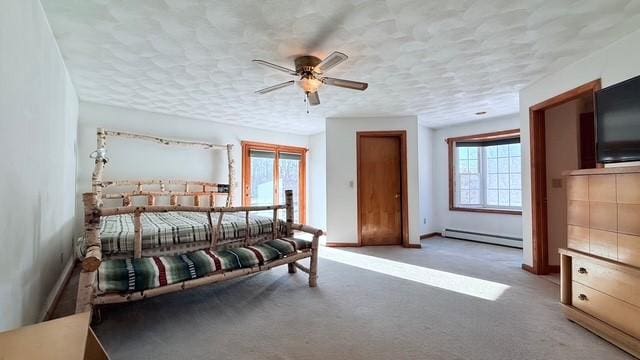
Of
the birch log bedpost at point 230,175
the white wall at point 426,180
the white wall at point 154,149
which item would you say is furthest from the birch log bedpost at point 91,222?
the white wall at point 426,180

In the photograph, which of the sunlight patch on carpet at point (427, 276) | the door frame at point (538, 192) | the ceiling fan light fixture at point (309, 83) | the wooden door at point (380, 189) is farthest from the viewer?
the wooden door at point (380, 189)

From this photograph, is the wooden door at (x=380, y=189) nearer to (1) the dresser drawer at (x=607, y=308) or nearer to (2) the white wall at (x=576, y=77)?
(2) the white wall at (x=576, y=77)

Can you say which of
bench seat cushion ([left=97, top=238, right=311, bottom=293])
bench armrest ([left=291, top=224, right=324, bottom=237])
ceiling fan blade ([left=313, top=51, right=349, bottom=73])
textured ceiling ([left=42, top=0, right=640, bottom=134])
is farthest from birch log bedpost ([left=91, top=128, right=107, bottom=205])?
ceiling fan blade ([left=313, top=51, right=349, bottom=73])

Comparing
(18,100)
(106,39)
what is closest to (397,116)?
(106,39)

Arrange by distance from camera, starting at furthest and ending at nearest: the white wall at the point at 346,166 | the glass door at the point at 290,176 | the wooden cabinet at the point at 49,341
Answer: the glass door at the point at 290,176 < the white wall at the point at 346,166 < the wooden cabinet at the point at 49,341

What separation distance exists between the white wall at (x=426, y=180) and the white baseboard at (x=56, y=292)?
5478mm

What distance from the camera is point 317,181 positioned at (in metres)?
6.51

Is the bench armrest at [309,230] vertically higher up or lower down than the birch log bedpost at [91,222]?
lower down

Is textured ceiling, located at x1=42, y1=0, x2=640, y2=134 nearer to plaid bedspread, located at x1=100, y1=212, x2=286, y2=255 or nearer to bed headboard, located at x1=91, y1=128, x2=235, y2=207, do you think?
bed headboard, located at x1=91, y1=128, x2=235, y2=207

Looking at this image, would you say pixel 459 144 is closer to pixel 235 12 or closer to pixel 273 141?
pixel 273 141

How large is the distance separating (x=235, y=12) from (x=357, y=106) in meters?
2.63

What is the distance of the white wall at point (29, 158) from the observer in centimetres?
146

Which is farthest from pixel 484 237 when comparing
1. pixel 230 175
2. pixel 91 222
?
pixel 91 222

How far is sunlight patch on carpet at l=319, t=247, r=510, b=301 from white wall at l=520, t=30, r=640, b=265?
984mm
